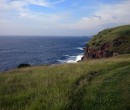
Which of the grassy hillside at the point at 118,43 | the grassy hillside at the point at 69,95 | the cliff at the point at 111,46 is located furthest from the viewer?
the cliff at the point at 111,46

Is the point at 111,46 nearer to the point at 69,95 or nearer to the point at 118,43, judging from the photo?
the point at 118,43

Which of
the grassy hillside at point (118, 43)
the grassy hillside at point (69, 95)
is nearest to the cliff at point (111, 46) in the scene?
the grassy hillside at point (118, 43)

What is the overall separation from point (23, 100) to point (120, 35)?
229 feet

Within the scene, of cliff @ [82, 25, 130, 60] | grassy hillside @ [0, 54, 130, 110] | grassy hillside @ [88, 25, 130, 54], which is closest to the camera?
grassy hillside @ [0, 54, 130, 110]

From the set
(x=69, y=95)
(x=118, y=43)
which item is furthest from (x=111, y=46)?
(x=69, y=95)

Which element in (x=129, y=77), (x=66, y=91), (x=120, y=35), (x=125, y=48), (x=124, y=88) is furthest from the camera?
(x=120, y=35)

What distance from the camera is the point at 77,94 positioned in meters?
12.0

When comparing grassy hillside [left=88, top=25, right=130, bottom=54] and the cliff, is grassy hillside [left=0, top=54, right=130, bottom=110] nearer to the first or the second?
the cliff

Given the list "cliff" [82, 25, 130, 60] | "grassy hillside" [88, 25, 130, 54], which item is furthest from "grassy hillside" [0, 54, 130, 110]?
"grassy hillside" [88, 25, 130, 54]

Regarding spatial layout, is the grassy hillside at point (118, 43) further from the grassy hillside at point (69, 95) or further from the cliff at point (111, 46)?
the grassy hillside at point (69, 95)

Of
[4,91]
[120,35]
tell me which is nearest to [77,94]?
[4,91]

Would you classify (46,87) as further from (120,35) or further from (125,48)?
(120,35)

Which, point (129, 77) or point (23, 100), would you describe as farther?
point (129, 77)

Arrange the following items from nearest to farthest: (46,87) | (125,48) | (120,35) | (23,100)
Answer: (23,100)
(46,87)
(125,48)
(120,35)
